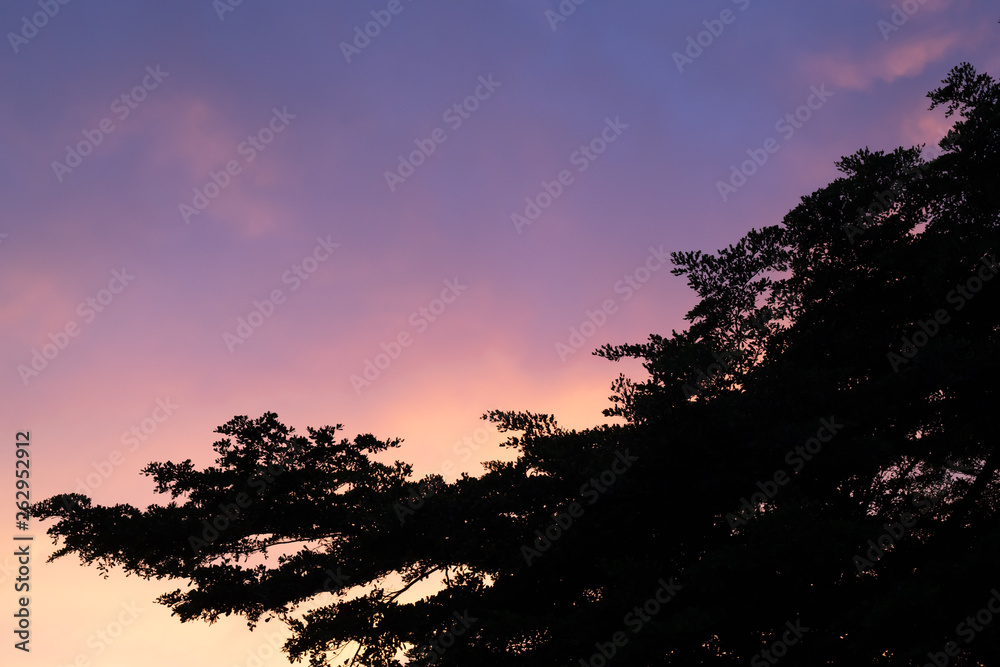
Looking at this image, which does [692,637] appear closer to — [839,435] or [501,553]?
[501,553]

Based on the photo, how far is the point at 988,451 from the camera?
1351cm

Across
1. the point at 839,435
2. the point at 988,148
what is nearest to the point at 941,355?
the point at 839,435

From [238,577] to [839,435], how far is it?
10769 millimetres

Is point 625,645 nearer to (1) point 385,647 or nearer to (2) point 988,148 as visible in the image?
(1) point 385,647

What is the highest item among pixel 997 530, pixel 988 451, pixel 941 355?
pixel 941 355

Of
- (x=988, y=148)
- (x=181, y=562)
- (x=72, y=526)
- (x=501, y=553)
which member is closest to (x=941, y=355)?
(x=988, y=148)

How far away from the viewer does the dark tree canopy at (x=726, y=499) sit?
10008 mm

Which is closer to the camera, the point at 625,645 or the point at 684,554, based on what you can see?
the point at 625,645

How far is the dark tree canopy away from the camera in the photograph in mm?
10008

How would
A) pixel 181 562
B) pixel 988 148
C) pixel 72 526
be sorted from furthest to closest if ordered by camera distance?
pixel 988 148
pixel 181 562
pixel 72 526

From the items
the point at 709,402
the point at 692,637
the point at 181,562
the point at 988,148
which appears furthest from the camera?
the point at 988,148

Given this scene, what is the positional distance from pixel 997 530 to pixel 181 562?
1328 cm

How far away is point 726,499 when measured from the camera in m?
11.6

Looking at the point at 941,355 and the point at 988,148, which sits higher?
the point at 988,148
